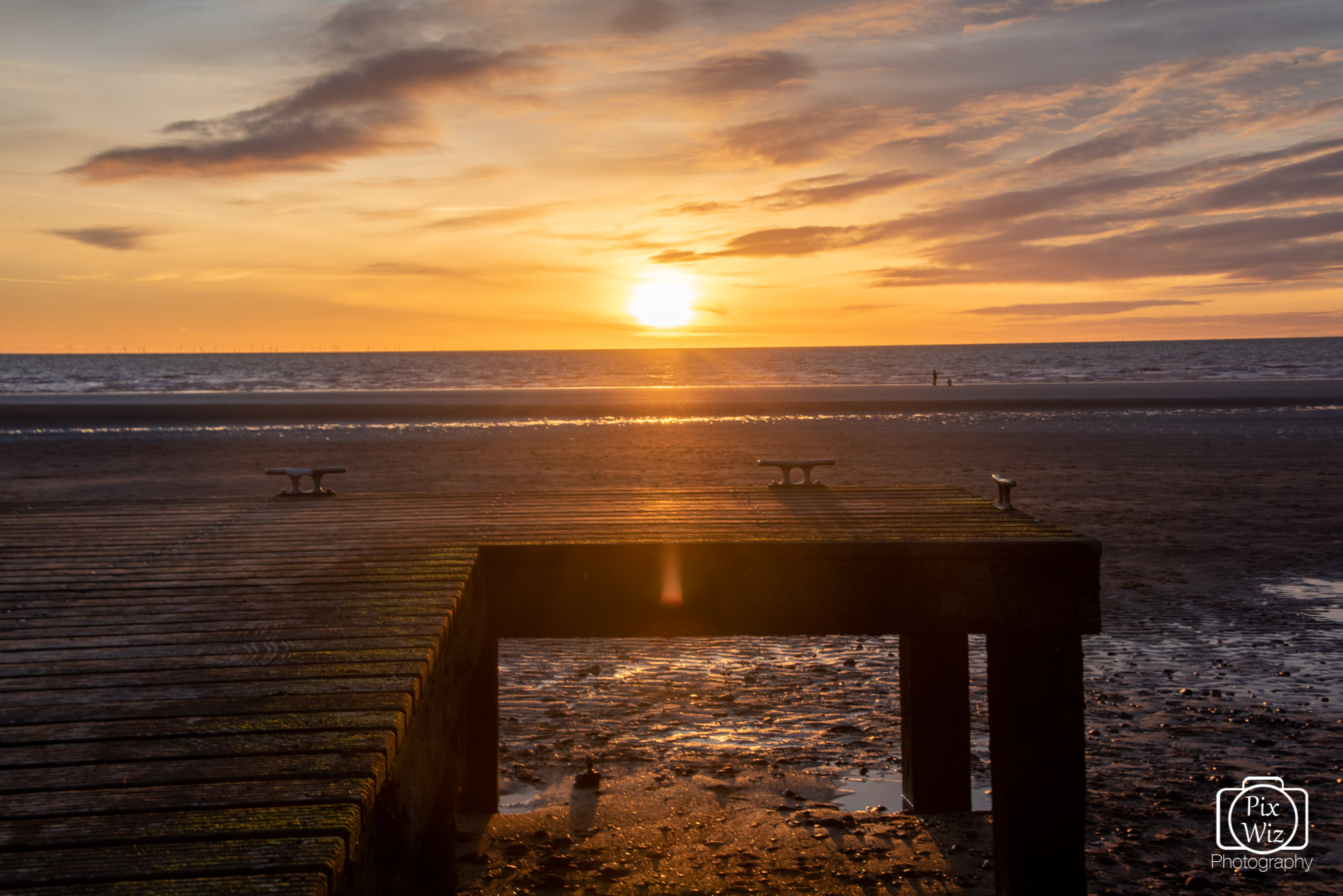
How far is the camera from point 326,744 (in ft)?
8.74

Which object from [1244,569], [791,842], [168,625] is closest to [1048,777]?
[791,842]

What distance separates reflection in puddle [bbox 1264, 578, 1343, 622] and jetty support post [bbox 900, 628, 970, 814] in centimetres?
563

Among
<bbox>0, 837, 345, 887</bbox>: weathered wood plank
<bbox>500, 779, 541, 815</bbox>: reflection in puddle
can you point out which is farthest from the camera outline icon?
<bbox>0, 837, 345, 887</bbox>: weathered wood plank

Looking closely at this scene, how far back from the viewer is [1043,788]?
14.5 ft

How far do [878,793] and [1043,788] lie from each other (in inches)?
61.2

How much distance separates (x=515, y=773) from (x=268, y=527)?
7.85ft

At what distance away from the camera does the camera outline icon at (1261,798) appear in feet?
16.3

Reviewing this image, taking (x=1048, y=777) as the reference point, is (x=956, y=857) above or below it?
below

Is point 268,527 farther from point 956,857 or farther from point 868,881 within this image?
point 956,857

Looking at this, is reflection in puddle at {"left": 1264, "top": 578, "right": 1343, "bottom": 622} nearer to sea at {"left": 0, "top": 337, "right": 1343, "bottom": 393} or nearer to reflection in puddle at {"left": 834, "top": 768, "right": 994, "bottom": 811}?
reflection in puddle at {"left": 834, "top": 768, "right": 994, "bottom": 811}

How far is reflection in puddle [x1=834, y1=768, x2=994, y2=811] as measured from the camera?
5633 millimetres

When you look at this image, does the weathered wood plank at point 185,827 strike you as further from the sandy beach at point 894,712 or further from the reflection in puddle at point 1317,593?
the reflection in puddle at point 1317,593

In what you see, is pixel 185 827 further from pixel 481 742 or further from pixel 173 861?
pixel 481 742

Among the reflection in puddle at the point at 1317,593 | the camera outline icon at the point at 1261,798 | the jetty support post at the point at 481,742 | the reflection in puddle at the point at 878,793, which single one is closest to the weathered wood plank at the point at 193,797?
the jetty support post at the point at 481,742
